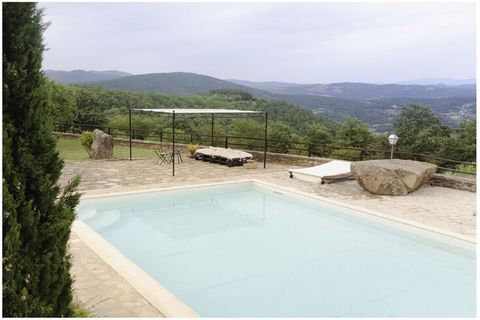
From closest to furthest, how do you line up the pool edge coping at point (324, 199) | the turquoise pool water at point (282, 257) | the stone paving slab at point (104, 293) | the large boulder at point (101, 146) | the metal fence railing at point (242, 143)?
the stone paving slab at point (104, 293), the turquoise pool water at point (282, 257), the pool edge coping at point (324, 199), the metal fence railing at point (242, 143), the large boulder at point (101, 146)

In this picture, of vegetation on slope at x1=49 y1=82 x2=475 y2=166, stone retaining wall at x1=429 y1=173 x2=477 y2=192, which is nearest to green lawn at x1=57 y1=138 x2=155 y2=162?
stone retaining wall at x1=429 y1=173 x2=477 y2=192

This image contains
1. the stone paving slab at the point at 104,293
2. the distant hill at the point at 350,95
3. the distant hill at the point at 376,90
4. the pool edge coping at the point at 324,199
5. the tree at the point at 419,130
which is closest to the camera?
the stone paving slab at the point at 104,293

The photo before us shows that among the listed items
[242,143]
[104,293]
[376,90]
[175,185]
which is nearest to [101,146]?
[175,185]

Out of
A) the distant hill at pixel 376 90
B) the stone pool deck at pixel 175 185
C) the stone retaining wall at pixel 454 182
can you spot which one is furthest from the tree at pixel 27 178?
the distant hill at pixel 376 90

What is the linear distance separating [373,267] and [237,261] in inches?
70.6

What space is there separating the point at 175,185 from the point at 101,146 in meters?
4.77

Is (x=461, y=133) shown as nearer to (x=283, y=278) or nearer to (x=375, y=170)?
(x=375, y=170)

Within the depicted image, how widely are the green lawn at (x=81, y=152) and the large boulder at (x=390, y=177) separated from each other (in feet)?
24.6

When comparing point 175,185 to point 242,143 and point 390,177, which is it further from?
point 242,143

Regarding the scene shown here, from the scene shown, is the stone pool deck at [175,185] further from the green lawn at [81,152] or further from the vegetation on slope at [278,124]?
the vegetation on slope at [278,124]

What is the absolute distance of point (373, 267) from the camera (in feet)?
18.1

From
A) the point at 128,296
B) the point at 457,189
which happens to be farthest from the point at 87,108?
the point at 128,296

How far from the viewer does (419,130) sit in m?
35.4

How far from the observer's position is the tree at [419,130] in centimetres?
3281
